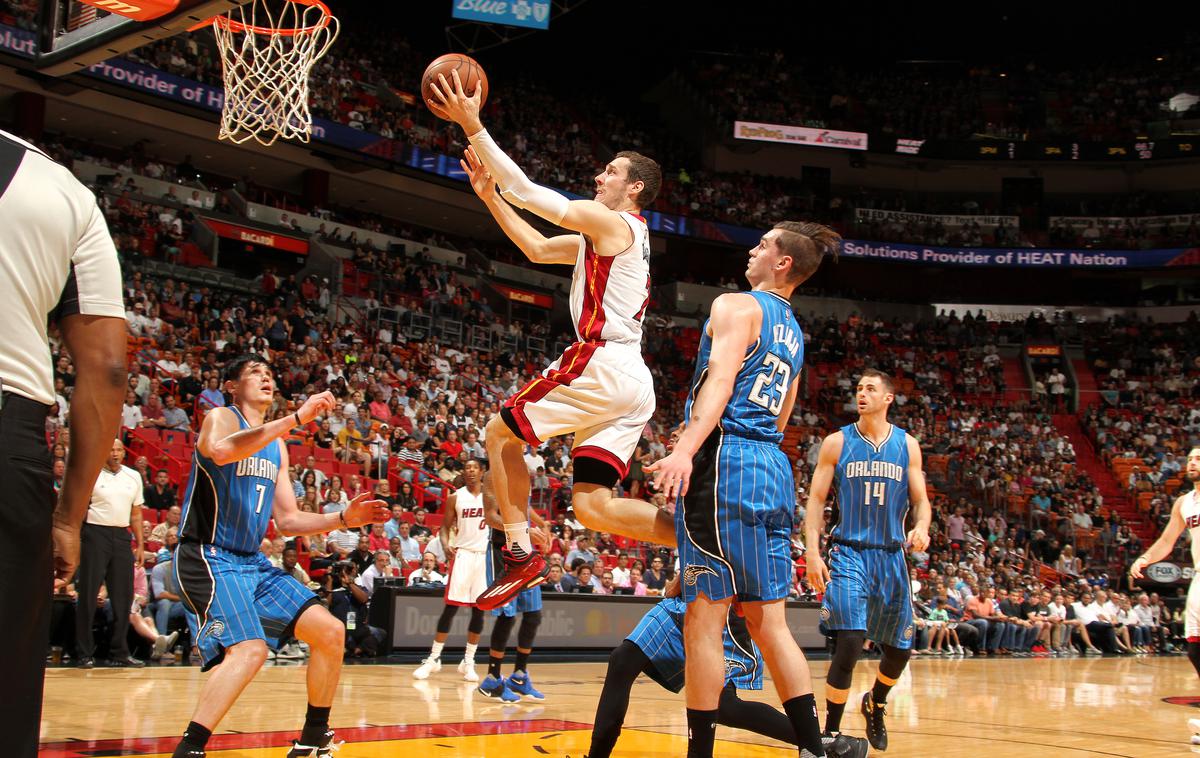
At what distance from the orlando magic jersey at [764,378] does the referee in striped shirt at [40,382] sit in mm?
2571

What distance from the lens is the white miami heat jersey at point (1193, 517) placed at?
8.11m

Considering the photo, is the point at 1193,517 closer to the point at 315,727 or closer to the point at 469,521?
the point at 469,521

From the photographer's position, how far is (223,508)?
5148 mm

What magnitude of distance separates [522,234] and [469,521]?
5891 millimetres

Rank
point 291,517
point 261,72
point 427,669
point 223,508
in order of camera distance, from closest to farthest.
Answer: point 223,508 < point 291,517 < point 261,72 < point 427,669

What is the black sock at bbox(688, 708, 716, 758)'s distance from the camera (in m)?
4.12

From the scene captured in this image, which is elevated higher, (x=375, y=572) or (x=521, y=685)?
(x=375, y=572)

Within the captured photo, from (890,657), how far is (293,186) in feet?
80.2

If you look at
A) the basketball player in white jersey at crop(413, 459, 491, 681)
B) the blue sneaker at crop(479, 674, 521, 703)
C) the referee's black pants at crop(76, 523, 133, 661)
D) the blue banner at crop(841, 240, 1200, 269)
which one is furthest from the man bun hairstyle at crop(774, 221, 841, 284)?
the blue banner at crop(841, 240, 1200, 269)

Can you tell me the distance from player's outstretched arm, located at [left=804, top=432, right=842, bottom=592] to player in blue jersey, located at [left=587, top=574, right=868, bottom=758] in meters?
0.71

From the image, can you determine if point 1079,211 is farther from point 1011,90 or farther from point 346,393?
point 346,393

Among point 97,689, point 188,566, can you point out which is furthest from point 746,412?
point 97,689

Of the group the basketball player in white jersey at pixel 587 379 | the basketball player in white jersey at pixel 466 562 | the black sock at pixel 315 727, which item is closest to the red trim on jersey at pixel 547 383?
the basketball player in white jersey at pixel 587 379

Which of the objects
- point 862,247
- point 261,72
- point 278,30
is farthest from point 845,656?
point 862,247
